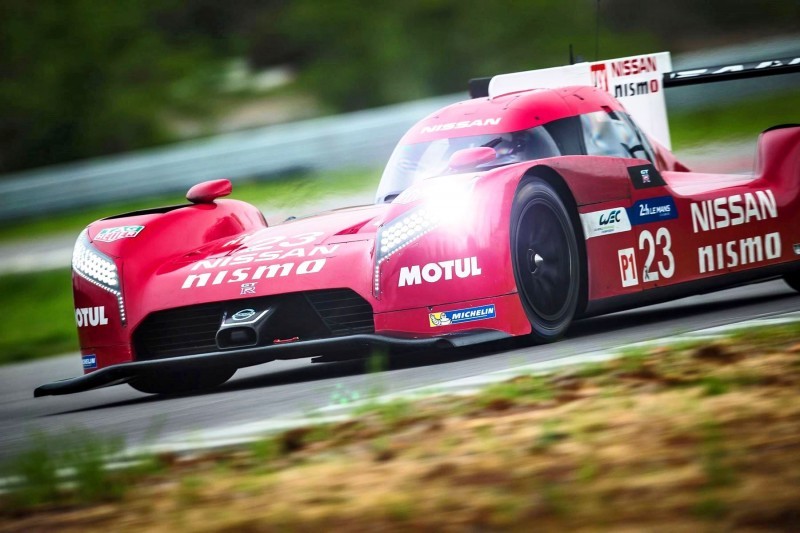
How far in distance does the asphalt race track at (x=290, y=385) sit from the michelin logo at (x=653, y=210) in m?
0.55

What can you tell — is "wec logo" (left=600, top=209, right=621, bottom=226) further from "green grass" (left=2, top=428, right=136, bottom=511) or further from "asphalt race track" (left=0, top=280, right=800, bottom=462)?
"green grass" (left=2, top=428, right=136, bottom=511)

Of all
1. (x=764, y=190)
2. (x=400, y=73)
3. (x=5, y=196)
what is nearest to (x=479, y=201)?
(x=764, y=190)

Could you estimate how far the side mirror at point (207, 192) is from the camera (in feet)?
24.1

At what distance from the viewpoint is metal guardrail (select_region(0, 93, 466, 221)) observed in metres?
15.0

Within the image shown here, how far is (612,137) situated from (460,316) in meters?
1.85

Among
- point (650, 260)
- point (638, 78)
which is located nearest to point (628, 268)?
point (650, 260)

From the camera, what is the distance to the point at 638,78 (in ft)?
28.0

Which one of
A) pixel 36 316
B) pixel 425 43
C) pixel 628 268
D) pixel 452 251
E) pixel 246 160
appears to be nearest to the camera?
pixel 452 251

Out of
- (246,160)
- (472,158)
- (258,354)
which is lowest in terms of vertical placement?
(258,354)

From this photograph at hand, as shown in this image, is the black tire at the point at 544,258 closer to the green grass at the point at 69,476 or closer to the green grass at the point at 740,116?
the green grass at the point at 69,476

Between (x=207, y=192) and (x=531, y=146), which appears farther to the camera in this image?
(x=207, y=192)

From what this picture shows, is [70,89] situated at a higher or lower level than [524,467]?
higher

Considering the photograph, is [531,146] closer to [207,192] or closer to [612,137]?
[612,137]

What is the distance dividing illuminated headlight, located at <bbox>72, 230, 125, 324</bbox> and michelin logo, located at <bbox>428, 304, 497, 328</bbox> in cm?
156
